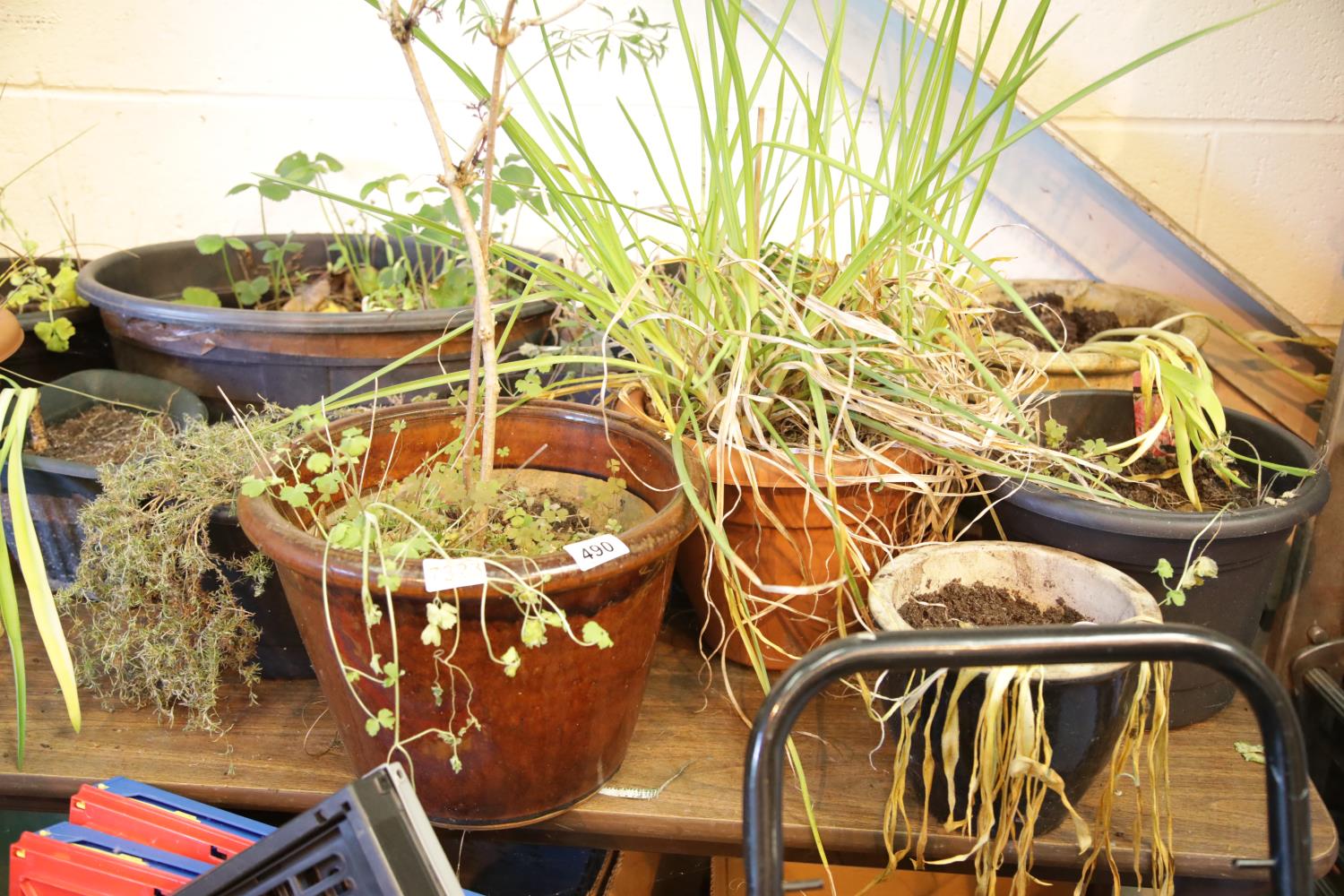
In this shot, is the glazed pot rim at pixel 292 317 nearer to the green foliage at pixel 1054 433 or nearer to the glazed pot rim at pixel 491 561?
the glazed pot rim at pixel 491 561

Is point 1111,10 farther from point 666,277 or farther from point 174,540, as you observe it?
point 174,540

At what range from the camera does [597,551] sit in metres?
0.66

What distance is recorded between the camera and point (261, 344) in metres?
1.10

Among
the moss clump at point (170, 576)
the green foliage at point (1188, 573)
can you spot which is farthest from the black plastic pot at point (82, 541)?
the green foliage at point (1188, 573)

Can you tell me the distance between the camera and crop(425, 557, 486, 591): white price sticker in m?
0.62

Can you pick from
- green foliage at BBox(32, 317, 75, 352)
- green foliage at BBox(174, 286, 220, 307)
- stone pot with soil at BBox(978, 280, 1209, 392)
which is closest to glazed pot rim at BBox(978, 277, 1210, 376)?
stone pot with soil at BBox(978, 280, 1209, 392)

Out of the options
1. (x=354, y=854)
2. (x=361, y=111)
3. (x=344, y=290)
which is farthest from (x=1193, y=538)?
(x=361, y=111)

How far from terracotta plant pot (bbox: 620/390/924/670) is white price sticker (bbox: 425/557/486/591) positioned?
24cm

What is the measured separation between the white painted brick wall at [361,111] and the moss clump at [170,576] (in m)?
0.83

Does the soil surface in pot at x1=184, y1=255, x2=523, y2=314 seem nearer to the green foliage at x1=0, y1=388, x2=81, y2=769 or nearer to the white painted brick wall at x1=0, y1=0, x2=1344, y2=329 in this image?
the white painted brick wall at x1=0, y1=0, x2=1344, y2=329

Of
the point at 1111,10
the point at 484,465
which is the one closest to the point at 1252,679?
the point at 484,465

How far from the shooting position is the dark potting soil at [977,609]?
800mm

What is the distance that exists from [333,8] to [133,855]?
1.24 m

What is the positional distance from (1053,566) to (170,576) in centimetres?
79
